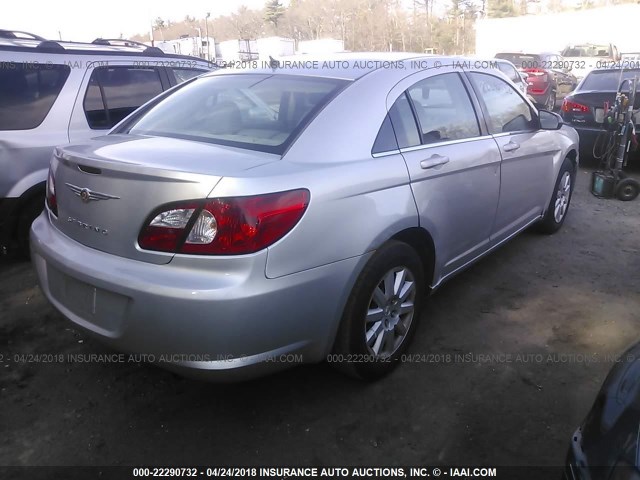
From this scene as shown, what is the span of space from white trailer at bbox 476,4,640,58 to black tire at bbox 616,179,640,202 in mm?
31582

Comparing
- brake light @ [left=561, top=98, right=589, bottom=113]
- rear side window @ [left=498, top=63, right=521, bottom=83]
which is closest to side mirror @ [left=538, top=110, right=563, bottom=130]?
brake light @ [left=561, top=98, right=589, bottom=113]

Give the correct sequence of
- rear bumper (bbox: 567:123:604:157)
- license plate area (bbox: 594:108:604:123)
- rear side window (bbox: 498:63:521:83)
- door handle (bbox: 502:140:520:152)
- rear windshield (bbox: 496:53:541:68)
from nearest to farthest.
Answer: door handle (bbox: 502:140:520:152), license plate area (bbox: 594:108:604:123), rear bumper (bbox: 567:123:604:157), rear side window (bbox: 498:63:521:83), rear windshield (bbox: 496:53:541:68)

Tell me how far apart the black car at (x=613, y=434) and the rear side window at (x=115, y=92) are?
4.08 metres

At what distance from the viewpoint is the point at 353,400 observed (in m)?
2.62

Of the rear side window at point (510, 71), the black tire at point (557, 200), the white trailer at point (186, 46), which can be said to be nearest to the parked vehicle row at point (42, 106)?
the black tire at point (557, 200)

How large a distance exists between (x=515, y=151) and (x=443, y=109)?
0.82m

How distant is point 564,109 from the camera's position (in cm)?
791

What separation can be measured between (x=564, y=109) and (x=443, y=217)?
6082 millimetres

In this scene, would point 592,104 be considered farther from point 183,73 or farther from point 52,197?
point 52,197

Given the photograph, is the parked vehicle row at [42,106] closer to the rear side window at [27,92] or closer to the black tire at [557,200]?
the rear side window at [27,92]

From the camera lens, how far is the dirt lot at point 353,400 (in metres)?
2.29

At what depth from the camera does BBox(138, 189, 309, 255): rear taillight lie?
6.45 ft

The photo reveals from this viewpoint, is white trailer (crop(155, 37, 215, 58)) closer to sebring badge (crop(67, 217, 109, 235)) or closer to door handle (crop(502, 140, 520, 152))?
door handle (crop(502, 140, 520, 152))

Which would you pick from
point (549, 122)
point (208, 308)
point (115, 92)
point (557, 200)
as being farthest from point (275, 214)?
point (557, 200)
